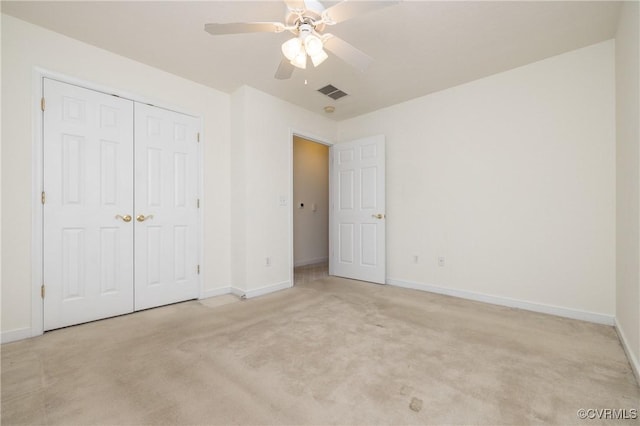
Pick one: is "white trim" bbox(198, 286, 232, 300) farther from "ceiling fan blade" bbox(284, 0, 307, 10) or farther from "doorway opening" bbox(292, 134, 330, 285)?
"ceiling fan blade" bbox(284, 0, 307, 10)

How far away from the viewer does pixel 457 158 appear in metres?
3.49

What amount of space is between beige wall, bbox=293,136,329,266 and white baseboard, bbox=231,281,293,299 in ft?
5.61

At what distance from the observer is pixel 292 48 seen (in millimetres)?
1905

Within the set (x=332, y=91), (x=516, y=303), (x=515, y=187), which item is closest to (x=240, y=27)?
A: (x=332, y=91)

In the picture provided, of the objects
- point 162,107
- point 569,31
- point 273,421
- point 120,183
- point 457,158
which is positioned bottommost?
point 273,421

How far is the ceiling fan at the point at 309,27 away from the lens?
1.70m

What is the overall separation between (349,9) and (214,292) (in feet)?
10.8

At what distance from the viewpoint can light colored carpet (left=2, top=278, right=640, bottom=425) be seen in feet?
4.67

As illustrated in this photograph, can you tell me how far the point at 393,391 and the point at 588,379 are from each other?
1.24 meters

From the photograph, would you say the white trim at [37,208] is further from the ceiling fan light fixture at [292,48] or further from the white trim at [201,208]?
the ceiling fan light fixture at [292,48]

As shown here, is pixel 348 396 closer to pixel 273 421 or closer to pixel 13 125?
pixel 273 421

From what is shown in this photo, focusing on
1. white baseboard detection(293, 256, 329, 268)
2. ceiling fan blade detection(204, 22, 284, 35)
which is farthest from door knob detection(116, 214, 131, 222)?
white baseboard detection(293, 256, 329, 268)

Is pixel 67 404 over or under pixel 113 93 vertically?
under

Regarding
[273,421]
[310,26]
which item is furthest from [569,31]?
[273,421]
